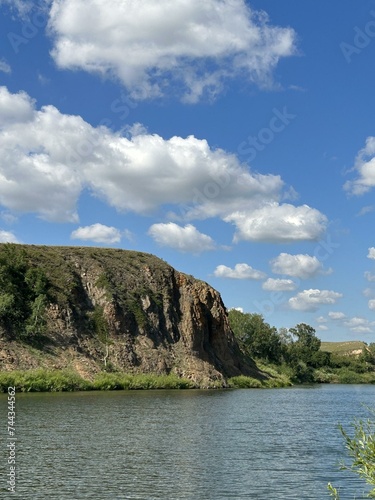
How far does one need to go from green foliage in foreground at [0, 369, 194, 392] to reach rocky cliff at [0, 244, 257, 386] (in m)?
2.35

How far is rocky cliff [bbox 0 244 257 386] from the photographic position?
86438 mm

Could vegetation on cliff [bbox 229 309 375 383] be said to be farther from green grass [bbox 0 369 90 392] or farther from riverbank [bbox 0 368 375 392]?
green grass [bbox 0 369 90 392]

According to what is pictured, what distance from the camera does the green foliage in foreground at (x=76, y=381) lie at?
7250cm

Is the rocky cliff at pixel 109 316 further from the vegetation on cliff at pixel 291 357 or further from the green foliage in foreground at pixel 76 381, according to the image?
the vegetation on cliff at pixel 291 357

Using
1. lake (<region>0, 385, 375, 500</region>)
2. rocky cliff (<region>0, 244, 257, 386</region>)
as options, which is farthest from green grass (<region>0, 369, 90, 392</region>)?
lake (<region>0, 385, 375, 500</region>)

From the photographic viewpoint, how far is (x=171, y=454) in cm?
3158

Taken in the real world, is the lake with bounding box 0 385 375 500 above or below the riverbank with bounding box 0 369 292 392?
below

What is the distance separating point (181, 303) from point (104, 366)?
25.3m

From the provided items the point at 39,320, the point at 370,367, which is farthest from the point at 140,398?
the point at 370,367

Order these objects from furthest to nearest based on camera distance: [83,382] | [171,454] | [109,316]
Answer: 1. [109,316]
2. [83,382]
3. [171,454]

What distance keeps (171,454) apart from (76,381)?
49.6 meters

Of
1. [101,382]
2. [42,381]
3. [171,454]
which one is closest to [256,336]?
[101,382]

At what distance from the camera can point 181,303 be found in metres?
109

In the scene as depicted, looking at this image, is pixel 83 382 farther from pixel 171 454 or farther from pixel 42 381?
pixel 171 454
